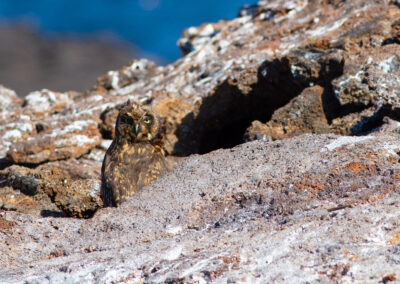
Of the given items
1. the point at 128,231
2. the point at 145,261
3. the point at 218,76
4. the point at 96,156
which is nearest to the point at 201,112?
the point at 218,76

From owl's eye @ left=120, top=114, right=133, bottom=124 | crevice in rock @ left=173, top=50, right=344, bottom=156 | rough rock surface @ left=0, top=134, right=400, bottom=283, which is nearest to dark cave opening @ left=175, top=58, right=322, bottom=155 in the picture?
crevice in rock @ left=173, top=50, right=344, bottom=156

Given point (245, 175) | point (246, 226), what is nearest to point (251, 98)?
point (245, 175)

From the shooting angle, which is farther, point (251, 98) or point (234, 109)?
point (234, 109)

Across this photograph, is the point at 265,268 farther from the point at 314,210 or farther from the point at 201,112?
the point at 201,112

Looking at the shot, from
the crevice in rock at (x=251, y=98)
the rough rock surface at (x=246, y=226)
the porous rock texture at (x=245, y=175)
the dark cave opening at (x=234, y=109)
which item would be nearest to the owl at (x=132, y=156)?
the porous rock texture at (x=245, y=175)

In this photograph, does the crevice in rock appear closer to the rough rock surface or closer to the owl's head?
the owl's head

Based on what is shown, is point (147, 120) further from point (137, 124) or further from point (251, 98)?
point (251, 98)
